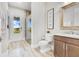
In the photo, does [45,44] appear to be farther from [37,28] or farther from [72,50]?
[72,50]

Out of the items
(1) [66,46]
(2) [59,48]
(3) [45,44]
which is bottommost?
(3) [45,44]

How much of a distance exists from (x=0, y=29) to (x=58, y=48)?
5.89 feet

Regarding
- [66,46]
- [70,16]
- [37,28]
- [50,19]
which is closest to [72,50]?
[66,46]

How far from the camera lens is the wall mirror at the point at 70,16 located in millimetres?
3160

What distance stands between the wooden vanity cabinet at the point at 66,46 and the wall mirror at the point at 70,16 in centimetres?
66

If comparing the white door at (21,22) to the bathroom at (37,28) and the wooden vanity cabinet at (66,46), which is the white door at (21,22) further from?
the wooden vanity cabinet at (66,46)

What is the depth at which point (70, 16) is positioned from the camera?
3.44 meters

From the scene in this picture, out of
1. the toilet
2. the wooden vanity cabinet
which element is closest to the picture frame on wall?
the toilet

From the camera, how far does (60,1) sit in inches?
156

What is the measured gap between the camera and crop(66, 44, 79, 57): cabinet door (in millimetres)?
2269

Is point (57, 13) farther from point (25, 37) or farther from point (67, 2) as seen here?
point (25, 37)

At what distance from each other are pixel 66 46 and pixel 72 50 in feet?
0.73

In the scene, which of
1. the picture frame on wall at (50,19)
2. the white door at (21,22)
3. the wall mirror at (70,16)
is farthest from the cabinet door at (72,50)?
the white door at (21,22)

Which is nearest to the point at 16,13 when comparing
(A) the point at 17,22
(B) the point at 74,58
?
(A) the point at 17,22
